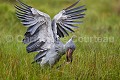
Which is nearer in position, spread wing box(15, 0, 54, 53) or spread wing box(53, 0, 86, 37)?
spread wing box(15, 0, 54, 53)

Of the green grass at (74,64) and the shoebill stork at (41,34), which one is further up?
the shoebill stork at (41,34)

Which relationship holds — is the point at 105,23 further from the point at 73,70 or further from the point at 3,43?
the point at 73,70

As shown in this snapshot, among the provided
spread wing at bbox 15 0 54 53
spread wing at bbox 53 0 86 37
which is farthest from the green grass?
spread wing at bbox 53 0 86 37

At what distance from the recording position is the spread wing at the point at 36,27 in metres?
5.04

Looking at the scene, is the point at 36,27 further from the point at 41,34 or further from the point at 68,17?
the point at 68,17

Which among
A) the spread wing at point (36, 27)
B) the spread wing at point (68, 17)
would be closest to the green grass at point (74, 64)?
the spread wing at point (36, 27)

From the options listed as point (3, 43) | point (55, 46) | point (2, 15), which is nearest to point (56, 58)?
point (55, 46)

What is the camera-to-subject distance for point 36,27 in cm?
506

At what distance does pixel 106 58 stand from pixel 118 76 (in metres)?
0.35

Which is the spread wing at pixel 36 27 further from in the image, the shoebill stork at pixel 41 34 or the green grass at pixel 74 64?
the green grass at pixel 74 64

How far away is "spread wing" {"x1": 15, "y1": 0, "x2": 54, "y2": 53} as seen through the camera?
5035 mm

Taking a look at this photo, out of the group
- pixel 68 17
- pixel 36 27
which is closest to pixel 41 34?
pixel 36 27

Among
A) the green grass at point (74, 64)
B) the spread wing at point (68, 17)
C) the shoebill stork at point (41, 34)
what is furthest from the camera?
the spread wing at point (68, 17)

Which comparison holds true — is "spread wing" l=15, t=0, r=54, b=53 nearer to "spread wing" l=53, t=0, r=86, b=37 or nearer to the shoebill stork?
the shoebill stork
